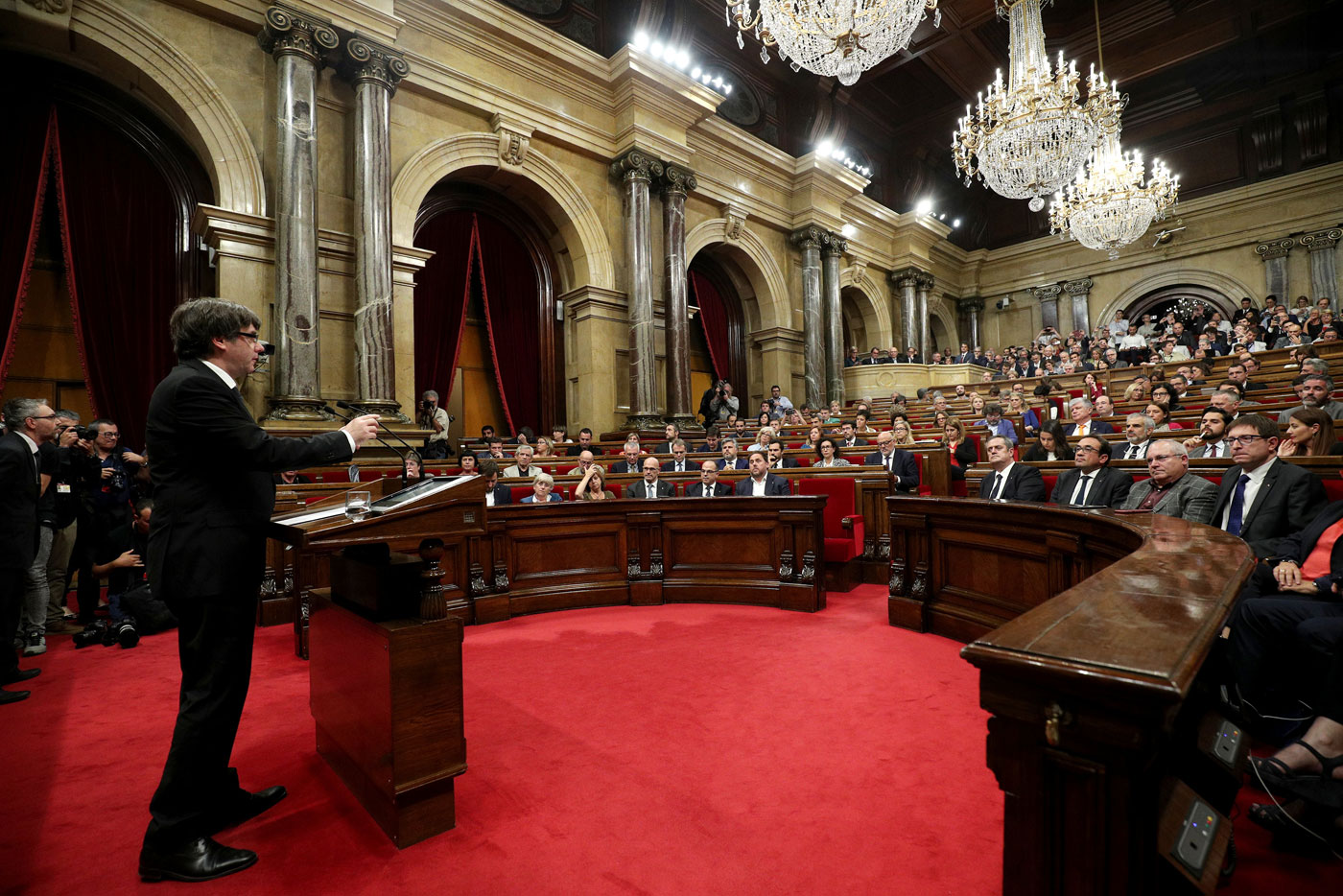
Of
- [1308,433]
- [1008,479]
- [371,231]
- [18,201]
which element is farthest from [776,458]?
[18,201]

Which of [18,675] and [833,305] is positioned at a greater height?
[833,305]

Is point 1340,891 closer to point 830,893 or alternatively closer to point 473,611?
point 830,893

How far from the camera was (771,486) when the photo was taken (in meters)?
5.04

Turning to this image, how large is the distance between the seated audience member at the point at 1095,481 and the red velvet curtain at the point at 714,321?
9.52 meters

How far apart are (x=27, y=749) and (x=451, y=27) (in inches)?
343

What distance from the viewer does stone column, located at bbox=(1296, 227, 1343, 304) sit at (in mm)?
13406

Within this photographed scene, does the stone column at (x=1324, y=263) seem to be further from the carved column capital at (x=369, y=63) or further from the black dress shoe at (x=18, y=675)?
the black dress shoe at (x=18, y=675)

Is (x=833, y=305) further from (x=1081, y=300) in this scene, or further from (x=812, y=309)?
(x=1081, y=300)

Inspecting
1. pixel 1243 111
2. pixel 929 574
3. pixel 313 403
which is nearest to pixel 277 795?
pixel 929 574

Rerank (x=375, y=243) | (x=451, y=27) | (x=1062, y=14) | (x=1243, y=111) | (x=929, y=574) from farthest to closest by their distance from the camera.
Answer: (x=1243, y=111) → (x=1062, y=14) → (x=451, y=27) → (x=375, y=243) → (x=929, y=574)

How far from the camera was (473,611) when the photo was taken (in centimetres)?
421

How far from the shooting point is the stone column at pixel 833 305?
1326cm

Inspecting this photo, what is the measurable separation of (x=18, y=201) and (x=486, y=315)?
5050 mm

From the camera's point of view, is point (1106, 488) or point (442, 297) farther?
point (442, 297)
